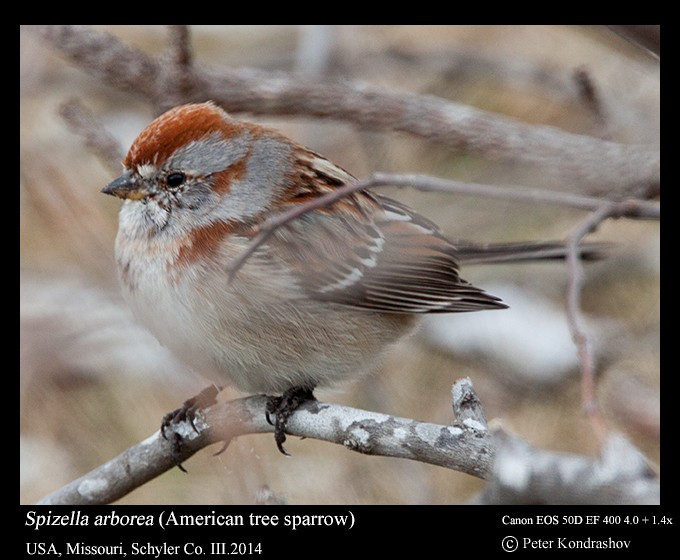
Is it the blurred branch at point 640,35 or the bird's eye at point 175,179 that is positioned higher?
the blurred branch at point 640,35

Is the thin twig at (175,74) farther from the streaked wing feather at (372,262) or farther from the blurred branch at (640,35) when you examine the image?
the blurred branch at (640,35)

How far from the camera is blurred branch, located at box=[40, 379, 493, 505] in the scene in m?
2.15

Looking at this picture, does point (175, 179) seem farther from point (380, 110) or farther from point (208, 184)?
point (380, 110)

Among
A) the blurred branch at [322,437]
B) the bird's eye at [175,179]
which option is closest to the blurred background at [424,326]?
the blurred branch at [322,437]

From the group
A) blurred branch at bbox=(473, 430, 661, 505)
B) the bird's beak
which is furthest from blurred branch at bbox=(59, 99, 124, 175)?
blurred branch at bbox=(473, 430, 661, 505)

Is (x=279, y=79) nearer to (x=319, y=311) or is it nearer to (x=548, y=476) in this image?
(x=319, y=311)

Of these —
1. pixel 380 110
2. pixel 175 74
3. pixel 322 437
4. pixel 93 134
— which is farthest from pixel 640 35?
pixel 93 134

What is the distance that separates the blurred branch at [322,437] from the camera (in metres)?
2.15

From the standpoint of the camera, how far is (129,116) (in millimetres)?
5637

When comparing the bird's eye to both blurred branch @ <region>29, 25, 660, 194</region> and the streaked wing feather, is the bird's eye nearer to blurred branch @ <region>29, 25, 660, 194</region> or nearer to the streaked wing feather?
the streaked wing feather

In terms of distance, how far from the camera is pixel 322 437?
2506 millimetres

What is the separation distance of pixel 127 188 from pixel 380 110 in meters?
1.62

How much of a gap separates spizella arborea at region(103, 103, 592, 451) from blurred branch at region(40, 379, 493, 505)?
0.37 feet

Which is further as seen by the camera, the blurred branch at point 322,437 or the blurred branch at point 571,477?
the blurred branch at point 322,437
